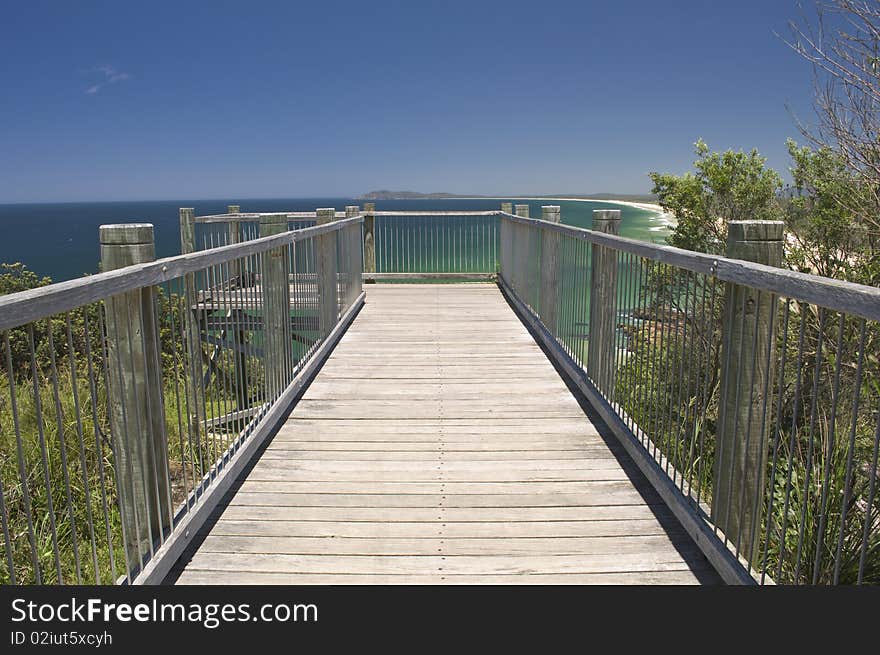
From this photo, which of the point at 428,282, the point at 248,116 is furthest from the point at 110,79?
the point at 428,282

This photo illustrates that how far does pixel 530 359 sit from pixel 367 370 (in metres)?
1.63

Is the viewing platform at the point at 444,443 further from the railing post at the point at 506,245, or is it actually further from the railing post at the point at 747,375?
the railing post at the point at 506,245

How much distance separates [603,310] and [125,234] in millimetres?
3319

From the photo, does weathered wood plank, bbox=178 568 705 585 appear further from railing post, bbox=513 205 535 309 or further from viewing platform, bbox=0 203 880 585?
railing post, bbox=513 205 535 309

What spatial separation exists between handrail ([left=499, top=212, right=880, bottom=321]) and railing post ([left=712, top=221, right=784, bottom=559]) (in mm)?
93

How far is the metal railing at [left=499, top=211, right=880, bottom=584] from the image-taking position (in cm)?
216

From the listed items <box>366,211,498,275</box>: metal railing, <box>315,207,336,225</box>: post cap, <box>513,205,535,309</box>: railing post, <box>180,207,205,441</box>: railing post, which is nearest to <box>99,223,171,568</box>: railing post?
<box>180,207,205,441</box>: railing post

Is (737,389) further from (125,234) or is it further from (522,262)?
(522,262)

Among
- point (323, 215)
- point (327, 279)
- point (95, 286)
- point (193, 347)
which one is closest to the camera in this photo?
point (95, 286)

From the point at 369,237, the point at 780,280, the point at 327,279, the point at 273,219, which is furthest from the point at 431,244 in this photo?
the point at 780,280

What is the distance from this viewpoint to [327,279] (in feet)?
22.9

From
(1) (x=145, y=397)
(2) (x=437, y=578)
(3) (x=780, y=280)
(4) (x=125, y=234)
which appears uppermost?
(4) (x=125, y=234)
